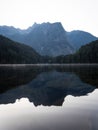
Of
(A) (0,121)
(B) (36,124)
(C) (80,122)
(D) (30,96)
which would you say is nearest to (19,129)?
(B) (36,124)

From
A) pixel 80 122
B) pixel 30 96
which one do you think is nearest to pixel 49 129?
pixel 80 122

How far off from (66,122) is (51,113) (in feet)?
12.9

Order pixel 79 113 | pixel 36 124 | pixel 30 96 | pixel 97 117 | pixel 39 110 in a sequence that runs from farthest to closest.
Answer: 1. pixel 30 96
2. pixel 39 110
3. pixel 79 113
4. pixel 97 117
5. pixel 36 124

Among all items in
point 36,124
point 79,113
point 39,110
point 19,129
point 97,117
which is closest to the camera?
point 19,129

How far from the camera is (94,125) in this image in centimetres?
1680

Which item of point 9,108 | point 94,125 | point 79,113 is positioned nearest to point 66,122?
point 94,125

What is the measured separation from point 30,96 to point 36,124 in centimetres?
1707

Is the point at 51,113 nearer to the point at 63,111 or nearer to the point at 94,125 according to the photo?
the point at 63,111

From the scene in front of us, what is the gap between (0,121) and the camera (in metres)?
18.5

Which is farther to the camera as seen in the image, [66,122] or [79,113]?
[79,113]

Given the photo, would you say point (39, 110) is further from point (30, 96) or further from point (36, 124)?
point (30, 96)

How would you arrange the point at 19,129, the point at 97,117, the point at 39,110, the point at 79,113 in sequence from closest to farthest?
the point at 19,129
the point at 97,117
the point at 79,113
the point at 39,110

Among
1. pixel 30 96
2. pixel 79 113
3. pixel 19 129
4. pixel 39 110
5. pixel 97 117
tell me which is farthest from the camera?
pixel 30 96

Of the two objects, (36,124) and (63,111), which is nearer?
(36,124)
